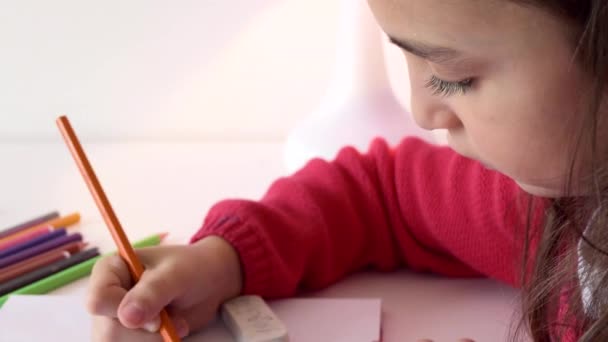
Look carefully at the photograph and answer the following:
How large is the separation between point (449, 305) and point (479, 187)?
0.08 metres

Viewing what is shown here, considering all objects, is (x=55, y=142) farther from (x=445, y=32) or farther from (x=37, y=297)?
(x=445, y=32)

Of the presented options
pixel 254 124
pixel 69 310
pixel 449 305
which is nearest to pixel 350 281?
pixel 449 305

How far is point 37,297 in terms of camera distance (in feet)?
1.72

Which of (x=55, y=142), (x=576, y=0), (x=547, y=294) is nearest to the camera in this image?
(x=576, y=0)

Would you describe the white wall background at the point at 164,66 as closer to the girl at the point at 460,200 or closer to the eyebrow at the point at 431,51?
the girl at the point at 460,200

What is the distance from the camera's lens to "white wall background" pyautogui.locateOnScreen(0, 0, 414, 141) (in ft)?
2.48

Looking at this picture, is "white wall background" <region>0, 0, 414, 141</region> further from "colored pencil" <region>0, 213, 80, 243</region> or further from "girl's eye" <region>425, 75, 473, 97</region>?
"girl's eye" <region>425, 75, 473, 97</region>

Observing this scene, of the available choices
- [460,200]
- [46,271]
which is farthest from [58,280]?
[460,200]

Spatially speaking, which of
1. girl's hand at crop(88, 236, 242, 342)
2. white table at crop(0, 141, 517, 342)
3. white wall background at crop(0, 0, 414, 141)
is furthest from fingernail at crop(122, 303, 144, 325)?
white wall background at crop(0, 0, 414, 141)

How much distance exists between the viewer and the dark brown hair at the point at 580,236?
1.05ft

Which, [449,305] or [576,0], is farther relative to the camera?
[449,305]

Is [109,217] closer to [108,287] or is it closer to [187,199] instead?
[108,287]

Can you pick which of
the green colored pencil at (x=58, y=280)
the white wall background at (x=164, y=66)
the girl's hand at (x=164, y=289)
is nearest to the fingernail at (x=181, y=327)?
the girl's hand at (x=164, y=289)

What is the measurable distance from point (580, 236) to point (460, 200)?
15 centimetres
